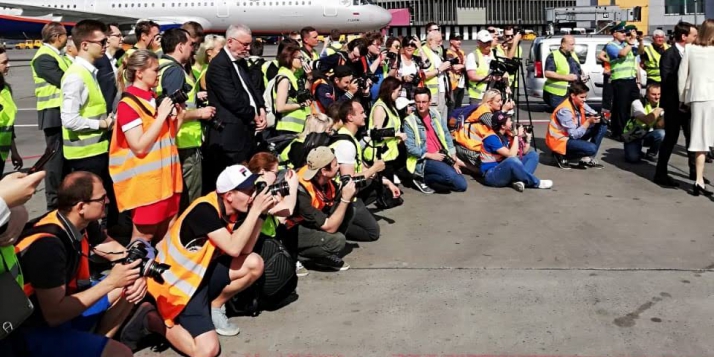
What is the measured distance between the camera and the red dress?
201 inches

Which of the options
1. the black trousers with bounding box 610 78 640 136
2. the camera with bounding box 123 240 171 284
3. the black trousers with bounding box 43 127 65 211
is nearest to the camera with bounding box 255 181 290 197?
the camera with bounding box 123 240 171 284

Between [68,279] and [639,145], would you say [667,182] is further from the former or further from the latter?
[68,279]

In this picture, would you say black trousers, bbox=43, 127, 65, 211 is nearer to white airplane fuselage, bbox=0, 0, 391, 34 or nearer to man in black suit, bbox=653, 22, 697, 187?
man in black suit, bbox=653, 22, 697, 187

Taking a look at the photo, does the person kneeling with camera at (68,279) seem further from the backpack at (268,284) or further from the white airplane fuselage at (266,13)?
the white airplane fuselage at (266,13)

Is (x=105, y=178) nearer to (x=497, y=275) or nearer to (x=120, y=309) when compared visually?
(x=120, y=309)

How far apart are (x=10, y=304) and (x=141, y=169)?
2339mm

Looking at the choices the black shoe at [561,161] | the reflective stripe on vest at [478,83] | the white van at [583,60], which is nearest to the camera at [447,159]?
the black shoe at [561,161]

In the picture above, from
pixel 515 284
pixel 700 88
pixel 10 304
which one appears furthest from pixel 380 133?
pixel 10 304

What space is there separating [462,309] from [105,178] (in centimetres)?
330

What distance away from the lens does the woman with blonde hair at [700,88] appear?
776 centimetres

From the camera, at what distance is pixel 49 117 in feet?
21.7

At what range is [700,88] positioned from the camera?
779cm

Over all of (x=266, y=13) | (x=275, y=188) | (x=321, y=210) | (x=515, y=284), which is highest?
(x=266, y=13)

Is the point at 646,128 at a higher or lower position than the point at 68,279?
higher
